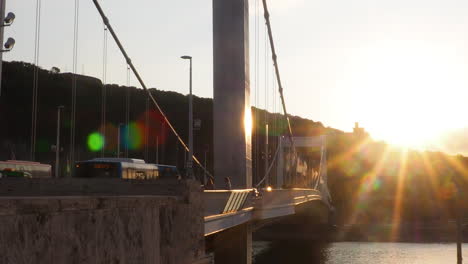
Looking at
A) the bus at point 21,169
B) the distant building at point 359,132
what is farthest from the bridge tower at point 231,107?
the distant building at point 359,132

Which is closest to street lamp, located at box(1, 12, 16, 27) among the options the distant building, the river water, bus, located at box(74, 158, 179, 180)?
bus, located at box(74, 158, 179, 180)

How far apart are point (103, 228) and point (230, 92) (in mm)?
18502

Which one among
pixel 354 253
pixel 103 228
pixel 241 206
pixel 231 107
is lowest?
pixel 354 253

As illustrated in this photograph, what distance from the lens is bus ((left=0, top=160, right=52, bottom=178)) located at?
35781 millimetres

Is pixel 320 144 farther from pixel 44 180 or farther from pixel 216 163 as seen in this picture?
pixel 44 180

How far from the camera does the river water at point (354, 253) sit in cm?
5675

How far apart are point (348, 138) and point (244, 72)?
451 ft

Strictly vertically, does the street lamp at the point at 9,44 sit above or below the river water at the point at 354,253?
above

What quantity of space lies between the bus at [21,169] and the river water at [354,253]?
1816cm

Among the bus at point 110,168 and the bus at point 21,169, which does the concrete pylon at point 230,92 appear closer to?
the bus at point 110,168

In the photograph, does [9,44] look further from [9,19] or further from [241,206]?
[241,206]

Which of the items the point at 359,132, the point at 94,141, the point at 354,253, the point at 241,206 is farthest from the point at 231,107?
the point at 359,132

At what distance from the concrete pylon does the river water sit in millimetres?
28983

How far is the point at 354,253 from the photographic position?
210 feet
